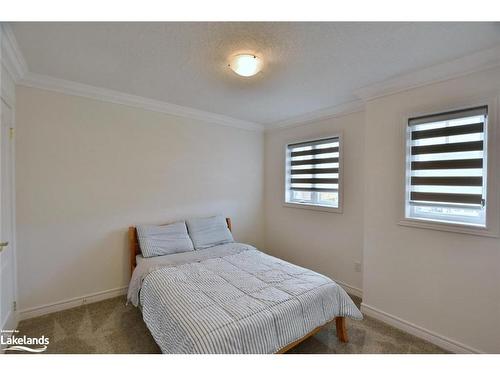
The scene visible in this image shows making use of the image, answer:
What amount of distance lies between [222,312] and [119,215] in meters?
1.93

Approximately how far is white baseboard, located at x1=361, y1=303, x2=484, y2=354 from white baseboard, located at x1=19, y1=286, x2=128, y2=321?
2.86 metres

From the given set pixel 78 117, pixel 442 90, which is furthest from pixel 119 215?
pixel 442 90

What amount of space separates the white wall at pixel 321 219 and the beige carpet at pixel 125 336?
826mm

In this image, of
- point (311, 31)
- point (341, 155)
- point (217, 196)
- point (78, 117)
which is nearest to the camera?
point (311, 31)

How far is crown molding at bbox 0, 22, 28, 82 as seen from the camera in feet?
5.18

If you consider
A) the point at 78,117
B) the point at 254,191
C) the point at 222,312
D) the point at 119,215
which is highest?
the point at 78,117

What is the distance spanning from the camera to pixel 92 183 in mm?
2621

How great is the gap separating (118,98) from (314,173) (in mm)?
2718

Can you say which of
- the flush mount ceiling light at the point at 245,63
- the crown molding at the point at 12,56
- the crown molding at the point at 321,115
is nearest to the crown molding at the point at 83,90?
the crown molding at the point at 12,56

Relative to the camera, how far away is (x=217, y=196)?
11.9 feet

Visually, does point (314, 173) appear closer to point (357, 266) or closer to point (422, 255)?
point (357, 266)

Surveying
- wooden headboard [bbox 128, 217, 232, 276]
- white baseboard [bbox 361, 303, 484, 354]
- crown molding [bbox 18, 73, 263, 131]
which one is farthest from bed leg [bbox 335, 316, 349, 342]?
crown molding [bbox 18, 73, 263, 131]

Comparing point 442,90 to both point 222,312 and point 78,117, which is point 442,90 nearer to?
point 222,312
